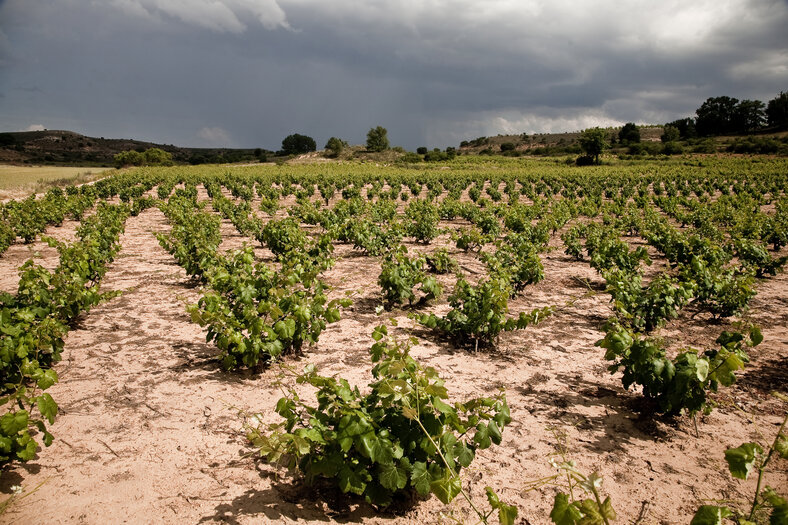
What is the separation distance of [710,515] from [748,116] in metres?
113

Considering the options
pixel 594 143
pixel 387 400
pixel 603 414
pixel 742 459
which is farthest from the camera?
pixel 594 143

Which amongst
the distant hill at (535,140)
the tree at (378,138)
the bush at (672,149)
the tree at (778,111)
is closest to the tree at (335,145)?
the tree at (378,138)

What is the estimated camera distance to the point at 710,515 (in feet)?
5.72

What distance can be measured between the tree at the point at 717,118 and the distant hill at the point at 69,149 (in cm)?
9299

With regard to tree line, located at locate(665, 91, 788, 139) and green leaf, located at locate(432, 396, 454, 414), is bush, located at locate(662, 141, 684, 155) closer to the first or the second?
tree line, located at locate(665, 91, 788, 139)

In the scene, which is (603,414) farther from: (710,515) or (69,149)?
(69,149)

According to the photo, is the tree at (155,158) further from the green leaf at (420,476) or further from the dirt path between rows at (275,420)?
the green leaf at (420,476)

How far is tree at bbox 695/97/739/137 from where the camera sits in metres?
86.8

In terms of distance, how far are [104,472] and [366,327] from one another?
3849 millimetres

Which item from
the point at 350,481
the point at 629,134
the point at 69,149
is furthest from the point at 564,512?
the point at 69,149

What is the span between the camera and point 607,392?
16.1 ft

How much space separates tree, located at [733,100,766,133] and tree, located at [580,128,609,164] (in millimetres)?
46943

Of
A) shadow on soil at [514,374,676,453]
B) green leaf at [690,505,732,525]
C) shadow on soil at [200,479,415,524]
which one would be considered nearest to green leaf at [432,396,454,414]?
shadow on soil at [200,479,415,524]

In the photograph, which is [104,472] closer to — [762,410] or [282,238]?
[762,410]
